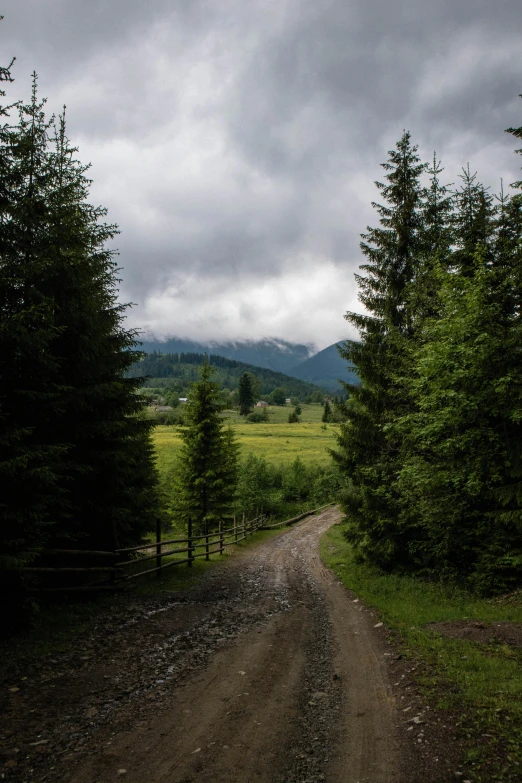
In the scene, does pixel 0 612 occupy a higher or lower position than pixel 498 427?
lower

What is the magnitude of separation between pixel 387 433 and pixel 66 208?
42.7ft

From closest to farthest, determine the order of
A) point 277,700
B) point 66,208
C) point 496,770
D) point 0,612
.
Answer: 1. point 496,770
2. point 277,700
3. point 0,612
4. point 66,208

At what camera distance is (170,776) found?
4.92 metres

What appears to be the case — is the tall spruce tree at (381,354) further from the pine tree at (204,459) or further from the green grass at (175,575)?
the pine tree at (204,459)

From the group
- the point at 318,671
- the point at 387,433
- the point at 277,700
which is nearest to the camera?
the point at 277,700

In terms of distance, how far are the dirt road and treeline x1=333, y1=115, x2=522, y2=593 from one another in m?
4.42

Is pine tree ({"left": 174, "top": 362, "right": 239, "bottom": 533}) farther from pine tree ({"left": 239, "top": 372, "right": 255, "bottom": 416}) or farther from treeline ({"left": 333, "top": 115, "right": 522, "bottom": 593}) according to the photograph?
pine tree ({"left": 239, "top": 372, "right": 255, "bottom": 416})

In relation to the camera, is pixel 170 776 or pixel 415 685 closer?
pixel 170 776

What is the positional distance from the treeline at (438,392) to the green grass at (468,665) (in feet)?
4.85

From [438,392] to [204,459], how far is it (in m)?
18.9

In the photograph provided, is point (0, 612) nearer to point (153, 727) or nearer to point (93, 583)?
point (93, 583)

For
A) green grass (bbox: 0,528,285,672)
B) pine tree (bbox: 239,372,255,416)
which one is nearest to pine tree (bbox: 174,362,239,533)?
green grass (bbox: 0,528,285,672)

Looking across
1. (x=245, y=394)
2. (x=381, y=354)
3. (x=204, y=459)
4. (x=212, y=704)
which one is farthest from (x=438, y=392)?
(x=245, y=394)

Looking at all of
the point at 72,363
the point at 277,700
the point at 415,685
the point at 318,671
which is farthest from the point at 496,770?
the point at 72,363
